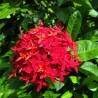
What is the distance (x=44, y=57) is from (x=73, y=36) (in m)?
0.36

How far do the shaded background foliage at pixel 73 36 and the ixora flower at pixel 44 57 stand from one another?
0.27ft

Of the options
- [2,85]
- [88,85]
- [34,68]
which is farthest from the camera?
[2,85]

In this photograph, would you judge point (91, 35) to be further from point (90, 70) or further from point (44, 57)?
point (44, 57)

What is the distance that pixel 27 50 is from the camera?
2.08 metres

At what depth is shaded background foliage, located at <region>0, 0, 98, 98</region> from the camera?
218 centimetres

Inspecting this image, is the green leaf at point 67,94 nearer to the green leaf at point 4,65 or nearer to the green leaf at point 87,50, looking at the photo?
the green leaf at point 87,50

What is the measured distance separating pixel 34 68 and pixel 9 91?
327 millimetres

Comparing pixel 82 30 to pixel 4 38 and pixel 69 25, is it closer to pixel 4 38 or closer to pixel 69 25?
pixel 69 25

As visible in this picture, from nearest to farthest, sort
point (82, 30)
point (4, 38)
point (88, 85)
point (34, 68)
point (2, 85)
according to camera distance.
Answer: point (34, 68)
point (88, 85)
point (2, 85)
point (82, 30)
point (4, 38)

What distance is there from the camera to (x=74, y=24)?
7.45 ft

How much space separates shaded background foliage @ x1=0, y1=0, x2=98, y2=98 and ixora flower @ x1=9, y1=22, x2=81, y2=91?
0.27 feet

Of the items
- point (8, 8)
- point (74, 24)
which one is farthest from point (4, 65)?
point (74, 24)

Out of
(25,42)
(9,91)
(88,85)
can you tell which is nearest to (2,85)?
(9,91)

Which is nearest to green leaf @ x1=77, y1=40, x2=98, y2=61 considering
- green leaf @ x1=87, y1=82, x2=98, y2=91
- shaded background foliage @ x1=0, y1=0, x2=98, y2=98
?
shaded background foliage @ x1=0, y1=0, x2=98, y2=98
